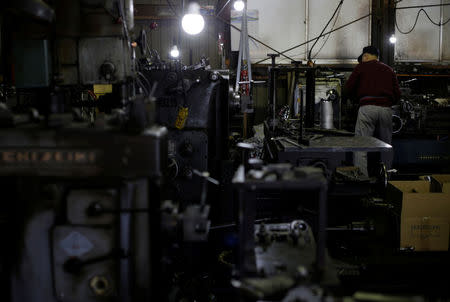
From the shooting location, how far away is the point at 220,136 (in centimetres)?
276

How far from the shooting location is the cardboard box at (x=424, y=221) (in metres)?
2.71

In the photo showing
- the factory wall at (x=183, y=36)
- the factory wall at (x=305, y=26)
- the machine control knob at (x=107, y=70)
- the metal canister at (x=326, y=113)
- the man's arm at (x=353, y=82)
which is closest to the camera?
the machine control knob at (x=107, y=70)

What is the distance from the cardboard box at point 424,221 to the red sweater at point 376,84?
1381mm

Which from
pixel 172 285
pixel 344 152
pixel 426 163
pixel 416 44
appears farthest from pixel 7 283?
pixel 416 44

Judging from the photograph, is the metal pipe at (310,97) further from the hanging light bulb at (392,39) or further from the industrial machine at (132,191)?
the hanging light bulb at (392,39)

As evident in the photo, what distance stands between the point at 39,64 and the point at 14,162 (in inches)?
20.3

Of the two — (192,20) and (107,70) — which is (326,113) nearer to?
(192,20)

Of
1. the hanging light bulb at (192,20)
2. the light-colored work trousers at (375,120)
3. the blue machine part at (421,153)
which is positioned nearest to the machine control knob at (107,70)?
the hanging light bulb at (192,20)

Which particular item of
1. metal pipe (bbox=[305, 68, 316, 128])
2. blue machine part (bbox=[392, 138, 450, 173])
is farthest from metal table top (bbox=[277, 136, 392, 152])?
blue machine part (bbox=[392, 138, 450, 173])

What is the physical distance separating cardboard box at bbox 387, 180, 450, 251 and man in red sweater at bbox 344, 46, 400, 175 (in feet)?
4.09

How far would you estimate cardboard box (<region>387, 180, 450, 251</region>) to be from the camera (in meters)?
2.71

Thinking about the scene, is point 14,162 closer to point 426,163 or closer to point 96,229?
point 96,229

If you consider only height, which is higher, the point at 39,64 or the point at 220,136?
the point at 39,64

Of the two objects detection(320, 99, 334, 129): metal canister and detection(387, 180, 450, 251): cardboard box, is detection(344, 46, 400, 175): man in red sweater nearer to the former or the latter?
detection(320, 99, 334, 129): metal canister
